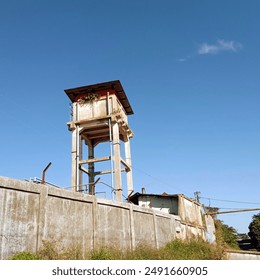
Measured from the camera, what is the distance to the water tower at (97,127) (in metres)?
16.5

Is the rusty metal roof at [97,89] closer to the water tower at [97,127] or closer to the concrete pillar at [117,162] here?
the water tower at [97,127]

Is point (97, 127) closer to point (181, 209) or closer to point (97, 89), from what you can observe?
point (97, 89)

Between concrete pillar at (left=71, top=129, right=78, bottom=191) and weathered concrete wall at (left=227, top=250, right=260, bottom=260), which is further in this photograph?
weathered concrete wall at (left=227, top=250, right=260, bottom=260)

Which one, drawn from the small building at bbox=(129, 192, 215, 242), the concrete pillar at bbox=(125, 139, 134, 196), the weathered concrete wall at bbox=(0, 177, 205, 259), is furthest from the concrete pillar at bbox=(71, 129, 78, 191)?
the small building at bbox=(129, 192, 215, 242)

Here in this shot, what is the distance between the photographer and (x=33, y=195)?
→ 821 cm

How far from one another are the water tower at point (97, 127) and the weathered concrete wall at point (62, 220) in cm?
385

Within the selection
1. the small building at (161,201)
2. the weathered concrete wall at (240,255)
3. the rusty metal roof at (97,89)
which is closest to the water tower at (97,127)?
the rusty metal roof at (97,89)

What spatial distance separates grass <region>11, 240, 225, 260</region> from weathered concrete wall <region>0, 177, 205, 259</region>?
256 mm

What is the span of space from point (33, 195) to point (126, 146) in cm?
1149

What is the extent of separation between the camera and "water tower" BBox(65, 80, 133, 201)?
16.5 metres

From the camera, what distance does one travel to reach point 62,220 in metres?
8.96

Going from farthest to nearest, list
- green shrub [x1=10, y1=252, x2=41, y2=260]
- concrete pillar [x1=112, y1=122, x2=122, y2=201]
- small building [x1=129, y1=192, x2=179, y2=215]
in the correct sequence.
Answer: small building [x1=129, y1=192, x2=179, y2=215] < concrete pillar [x1=112, y1=122, x2=122, y2=201] < green shrub [x1=10, y1=252, x2=41, y2=260]

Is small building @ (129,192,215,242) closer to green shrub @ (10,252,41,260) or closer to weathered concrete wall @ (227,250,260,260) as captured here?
weathered concrete wall @ (227,250,260,260)

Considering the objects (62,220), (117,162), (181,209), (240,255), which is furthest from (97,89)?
(240,255)
